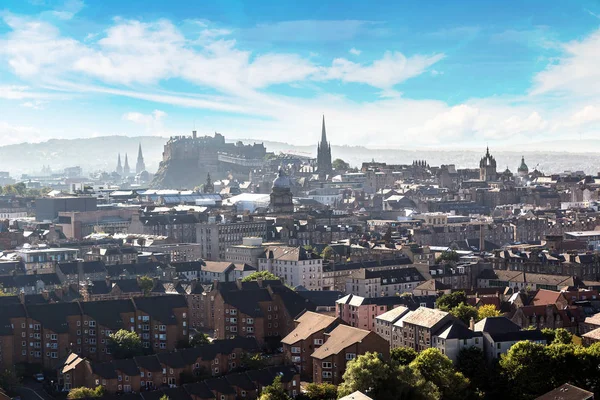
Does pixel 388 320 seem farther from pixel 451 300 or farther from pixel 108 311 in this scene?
pixel 108 311

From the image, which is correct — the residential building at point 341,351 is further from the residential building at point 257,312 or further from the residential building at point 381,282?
the residential building at point 381,282

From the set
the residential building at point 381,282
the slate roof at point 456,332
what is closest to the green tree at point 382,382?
the slate roof at point 456,332

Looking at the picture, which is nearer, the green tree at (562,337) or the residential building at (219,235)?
the green tree at (562,337)

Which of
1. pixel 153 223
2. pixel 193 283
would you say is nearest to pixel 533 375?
pixel 193 283

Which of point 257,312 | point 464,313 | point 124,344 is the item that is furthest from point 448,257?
point 124,344

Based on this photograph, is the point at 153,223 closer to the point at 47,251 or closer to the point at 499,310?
the point at 47,251

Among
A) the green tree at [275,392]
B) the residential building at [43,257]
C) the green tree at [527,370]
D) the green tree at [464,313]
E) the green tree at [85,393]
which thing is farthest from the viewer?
the residential building at [43,257]
